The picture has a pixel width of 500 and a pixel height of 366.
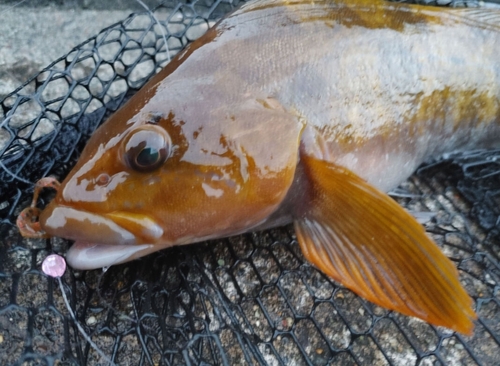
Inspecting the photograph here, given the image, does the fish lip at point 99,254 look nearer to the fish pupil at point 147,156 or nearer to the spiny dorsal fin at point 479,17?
the fish pupil at point 147,156

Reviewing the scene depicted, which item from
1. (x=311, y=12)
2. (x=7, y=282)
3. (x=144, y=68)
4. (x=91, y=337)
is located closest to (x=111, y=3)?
(x=144, y=68)

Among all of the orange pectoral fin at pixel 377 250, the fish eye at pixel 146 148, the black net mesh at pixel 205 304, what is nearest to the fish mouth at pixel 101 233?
the fish eye at pixel 146 148

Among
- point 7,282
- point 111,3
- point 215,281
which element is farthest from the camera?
point 111,3

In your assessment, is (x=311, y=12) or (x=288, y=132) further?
(x=311, y=12)

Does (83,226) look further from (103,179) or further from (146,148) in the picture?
(146,148)

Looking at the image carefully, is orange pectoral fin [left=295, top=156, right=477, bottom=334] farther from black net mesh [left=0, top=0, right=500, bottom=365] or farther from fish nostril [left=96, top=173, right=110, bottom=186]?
fish nostril [left=96, top=173, right=110, bottom=186]

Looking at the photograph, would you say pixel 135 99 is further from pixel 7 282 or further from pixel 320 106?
pixel 7 282

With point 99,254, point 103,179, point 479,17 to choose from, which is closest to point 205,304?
point 99,254
